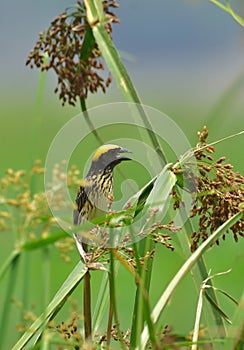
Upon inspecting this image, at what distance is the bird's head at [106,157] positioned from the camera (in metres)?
1.17

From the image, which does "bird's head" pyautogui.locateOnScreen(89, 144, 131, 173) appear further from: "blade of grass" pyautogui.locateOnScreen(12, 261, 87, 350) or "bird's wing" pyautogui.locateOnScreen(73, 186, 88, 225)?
"blade of grass" pyautogui.locateOnScreen(12, 261, 87, 350)

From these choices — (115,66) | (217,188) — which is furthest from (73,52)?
(217,188)

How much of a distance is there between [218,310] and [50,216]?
15.1 inches

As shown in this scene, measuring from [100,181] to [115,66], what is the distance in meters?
0.15

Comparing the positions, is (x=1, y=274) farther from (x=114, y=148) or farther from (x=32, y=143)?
(x=114, y=148)

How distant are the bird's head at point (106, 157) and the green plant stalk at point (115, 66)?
6 centimetres

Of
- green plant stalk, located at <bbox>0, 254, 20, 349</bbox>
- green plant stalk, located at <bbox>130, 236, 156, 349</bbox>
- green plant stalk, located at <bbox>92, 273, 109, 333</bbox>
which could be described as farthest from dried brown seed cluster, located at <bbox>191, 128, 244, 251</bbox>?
green plant stalk, located at <bbox>0, 254, 20, 349</bbox>

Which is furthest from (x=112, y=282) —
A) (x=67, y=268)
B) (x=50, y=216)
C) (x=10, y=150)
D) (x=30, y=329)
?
(x=10, y=150)

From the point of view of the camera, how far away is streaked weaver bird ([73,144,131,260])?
1177mm

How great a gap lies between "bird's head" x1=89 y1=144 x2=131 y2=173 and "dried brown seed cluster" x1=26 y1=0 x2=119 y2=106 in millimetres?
88

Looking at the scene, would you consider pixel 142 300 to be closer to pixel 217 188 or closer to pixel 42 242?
pixel 42 242

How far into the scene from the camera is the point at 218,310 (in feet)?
3.46

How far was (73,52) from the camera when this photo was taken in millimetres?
1219

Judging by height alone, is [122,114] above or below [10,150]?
below
